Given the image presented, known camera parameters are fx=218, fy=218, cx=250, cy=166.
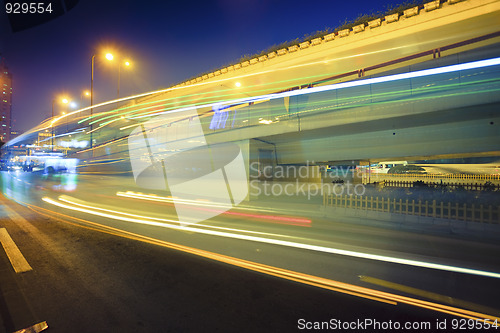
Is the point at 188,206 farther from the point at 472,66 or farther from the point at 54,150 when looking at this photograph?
the point at 54,150

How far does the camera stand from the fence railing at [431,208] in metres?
7.36

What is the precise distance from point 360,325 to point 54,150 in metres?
54.2

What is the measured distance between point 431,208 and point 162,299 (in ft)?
33.9

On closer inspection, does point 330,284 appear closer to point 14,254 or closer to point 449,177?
point 14,254

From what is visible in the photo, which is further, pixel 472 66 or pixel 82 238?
pixel 472 66

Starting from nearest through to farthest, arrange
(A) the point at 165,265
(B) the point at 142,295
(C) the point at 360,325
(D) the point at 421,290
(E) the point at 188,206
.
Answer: (C) the point at 360,325 → (B) the point at 142,295 → (D) the point at 421,290 → (A) the point at 165,265 → (E) the point at 188,206

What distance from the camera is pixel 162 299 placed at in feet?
11.9

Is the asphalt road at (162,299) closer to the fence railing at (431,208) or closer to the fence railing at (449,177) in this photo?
the fence railing at (431,208)

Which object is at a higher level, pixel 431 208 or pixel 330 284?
pixel 431 208

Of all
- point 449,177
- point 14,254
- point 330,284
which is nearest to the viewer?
point 330,284

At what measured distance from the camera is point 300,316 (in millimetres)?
3219

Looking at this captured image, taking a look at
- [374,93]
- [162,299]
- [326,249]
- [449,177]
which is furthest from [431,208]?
→ [449,177]

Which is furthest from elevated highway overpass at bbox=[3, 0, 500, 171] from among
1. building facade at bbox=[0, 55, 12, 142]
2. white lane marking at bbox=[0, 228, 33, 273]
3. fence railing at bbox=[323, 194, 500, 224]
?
building facade at bbox=[0, 55, 12, 142]

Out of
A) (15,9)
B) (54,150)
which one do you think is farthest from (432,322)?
(54,150)
